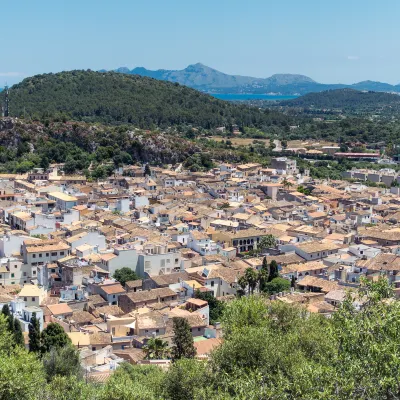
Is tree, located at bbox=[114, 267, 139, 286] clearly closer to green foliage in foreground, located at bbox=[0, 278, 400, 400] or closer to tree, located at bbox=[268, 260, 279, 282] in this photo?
tree, located at bbox=[268, 260, 279, 282]

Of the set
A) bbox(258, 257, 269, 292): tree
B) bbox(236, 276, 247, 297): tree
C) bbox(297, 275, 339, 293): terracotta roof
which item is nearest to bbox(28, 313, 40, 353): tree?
bbox(236, 276, 247, 297): tree

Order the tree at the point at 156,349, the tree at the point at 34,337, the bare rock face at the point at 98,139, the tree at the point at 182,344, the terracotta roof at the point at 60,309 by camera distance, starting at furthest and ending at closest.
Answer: the bare rock face at the point at 98,139 → the terracotta roof at the point at 60,309 → the tree at the point at 156,349 → the tree at the point at 34,337 → the tree at the point at 182,344

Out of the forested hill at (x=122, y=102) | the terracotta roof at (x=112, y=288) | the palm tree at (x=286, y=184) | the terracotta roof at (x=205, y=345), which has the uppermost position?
the forested hill at (x=122, y=102)

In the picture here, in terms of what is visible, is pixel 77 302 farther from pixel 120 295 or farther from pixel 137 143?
pixel 137 143

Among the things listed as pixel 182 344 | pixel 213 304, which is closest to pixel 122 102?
pixel 213 304

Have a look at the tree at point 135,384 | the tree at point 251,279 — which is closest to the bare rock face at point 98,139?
the tree at point 251,279

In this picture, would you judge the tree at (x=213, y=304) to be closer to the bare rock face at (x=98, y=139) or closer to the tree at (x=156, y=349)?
the tree at (x=156, y=349)
